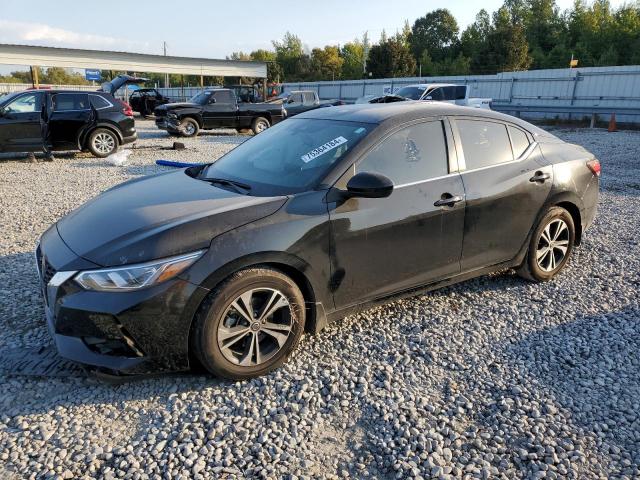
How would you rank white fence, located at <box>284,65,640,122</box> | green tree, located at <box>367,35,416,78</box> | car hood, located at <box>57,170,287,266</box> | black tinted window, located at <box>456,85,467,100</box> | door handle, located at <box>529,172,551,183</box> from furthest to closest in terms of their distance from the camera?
green tree, located at <box>367,35,416,78</box> → white fence, located at <box>284,65,640,122</box> → black tinted window, located at <box>456,85,467,100</box> → door handle, located at <box>529,172,551,183</box> → car hood, located at <box>57,170,287,266</box>

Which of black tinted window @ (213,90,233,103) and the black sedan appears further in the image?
black tinted window @ (213,90,233,103)

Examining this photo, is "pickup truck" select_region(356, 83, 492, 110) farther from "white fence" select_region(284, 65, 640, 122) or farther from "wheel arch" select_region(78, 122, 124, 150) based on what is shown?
"wheel arch" select_region(78, 122, 124, 150)

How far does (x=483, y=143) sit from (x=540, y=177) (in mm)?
680

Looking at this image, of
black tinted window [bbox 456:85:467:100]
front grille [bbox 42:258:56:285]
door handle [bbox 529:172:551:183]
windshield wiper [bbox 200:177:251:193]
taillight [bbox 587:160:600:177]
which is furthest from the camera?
black tinted window [bbox 456:85:467:100]

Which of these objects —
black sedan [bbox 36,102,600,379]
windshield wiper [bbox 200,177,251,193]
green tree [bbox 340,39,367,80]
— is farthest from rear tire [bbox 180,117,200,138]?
green tree [bbox 340,39,367,80]

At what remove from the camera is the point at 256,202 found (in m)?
3.19

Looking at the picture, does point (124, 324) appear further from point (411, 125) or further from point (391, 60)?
point (391, 60)

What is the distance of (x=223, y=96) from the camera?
17.8 metres

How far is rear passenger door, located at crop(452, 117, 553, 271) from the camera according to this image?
12.9 ft

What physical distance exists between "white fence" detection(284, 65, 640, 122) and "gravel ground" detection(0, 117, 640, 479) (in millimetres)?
20394

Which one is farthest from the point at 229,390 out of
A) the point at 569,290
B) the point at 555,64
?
the point at 555,64

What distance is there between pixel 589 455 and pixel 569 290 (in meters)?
2.31

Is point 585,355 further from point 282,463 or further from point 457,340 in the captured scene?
point 282,463

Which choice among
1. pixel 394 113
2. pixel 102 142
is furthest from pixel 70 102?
pixel 394 113
